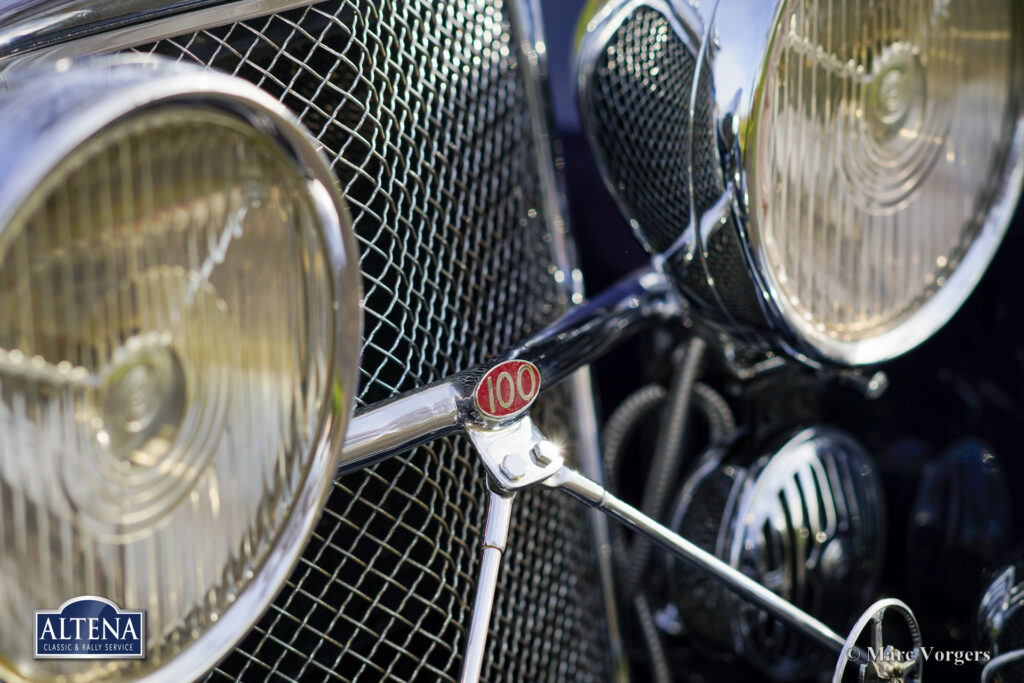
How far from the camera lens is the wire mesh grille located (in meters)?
0.87

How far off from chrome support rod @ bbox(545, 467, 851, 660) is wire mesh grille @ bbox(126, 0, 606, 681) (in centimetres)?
17

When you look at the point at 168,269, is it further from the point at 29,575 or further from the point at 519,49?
the point at 519,49

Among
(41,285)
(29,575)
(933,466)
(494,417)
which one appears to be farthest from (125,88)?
(933,466)

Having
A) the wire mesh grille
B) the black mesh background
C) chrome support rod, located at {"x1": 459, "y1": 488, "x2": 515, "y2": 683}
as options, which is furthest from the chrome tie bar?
the black mesh background

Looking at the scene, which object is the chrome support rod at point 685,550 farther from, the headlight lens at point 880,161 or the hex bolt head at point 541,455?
the headlight lens at point 880,161

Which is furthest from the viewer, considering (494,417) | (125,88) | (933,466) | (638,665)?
(638,665)

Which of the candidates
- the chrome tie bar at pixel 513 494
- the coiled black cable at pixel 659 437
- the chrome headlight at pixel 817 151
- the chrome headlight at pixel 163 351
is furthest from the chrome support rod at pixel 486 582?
the coiled black cable at pixel 659 437

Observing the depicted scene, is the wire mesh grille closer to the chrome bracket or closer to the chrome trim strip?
the chrome trim strip

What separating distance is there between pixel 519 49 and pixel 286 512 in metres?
0.61

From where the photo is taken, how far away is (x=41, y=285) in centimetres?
54

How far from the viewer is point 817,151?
0.94m

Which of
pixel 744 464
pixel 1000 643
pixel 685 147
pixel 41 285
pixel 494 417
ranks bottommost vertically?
pixel 1000 643

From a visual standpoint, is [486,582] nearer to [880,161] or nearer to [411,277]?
[411,277]

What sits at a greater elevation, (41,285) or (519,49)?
(519,49)
